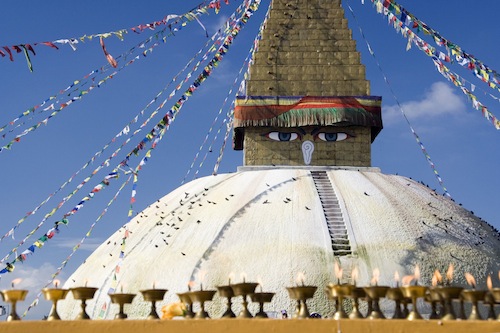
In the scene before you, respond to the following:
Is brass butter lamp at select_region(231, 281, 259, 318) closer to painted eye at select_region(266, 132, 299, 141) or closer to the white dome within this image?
the white dome

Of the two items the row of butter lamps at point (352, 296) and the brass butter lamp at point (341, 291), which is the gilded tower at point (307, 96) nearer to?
the row of butter lamps at point (352, 296)

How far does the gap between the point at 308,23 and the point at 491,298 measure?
12.2 m

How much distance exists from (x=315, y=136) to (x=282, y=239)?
4700 mm

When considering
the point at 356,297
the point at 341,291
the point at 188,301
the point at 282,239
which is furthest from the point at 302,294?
the point at 282,239

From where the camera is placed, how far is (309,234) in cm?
1257

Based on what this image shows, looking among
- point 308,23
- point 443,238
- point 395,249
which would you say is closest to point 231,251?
point 395,249

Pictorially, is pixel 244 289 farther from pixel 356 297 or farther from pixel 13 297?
pixel 13 297

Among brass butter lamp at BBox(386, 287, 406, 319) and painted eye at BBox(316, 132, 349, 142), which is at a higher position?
painted eye at BBox(316, 132, 349, 142)

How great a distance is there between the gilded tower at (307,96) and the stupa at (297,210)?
2cm

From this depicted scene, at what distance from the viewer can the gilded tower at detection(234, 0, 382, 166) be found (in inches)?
648

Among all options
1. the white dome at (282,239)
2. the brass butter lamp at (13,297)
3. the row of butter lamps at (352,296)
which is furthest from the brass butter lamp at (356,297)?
the white dome at (282,239)

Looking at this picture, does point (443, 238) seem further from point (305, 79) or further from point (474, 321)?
point (474, 321)

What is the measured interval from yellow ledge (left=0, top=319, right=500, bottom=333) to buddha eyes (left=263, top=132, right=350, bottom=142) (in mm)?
10845

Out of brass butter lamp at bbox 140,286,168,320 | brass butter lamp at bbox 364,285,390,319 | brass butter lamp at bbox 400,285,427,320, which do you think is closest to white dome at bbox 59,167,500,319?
brass butter lamp at bbox 140,286,168,320
